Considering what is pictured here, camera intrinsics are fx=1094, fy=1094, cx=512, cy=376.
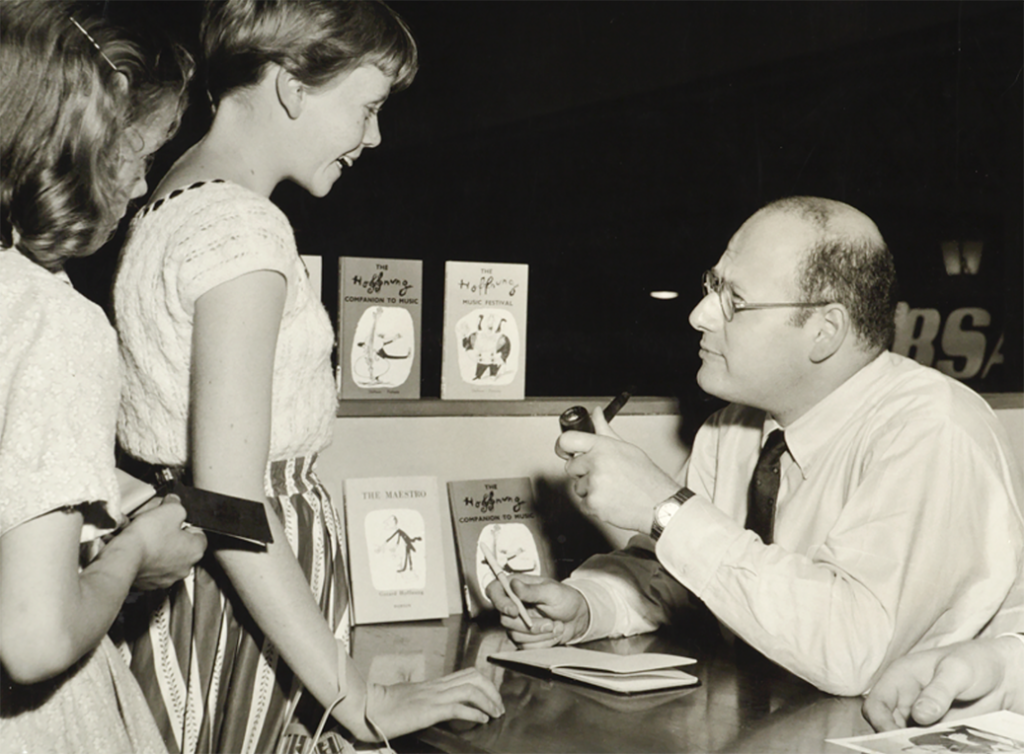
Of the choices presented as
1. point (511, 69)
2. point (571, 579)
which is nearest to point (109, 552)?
point (571, 579)

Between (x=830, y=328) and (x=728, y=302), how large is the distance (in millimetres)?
172

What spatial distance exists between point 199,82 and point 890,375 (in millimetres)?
1532

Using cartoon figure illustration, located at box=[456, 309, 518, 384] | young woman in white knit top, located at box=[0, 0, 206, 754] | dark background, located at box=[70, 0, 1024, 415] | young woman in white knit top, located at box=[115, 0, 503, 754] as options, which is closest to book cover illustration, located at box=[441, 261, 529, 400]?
cartoon figure illustration, located at box=[456, 309, 518, 384]

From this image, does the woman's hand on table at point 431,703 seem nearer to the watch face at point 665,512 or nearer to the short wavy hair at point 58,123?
the watch face at point 665,512

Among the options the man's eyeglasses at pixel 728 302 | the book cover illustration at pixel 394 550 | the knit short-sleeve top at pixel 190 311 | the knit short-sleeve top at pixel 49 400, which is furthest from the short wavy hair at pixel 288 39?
the book cover illustration at pixel 394 550

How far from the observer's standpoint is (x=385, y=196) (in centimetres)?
288

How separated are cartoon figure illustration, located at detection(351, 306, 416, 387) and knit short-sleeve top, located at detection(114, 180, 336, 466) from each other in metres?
0.63

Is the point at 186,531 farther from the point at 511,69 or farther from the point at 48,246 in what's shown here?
the point at 511,69

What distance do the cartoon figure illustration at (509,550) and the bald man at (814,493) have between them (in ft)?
0.48

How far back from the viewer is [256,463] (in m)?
1.18

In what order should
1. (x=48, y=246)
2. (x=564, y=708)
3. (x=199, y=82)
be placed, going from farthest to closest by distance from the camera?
(x=199, y=82), (x=564, y=708), (x=48, y=246)

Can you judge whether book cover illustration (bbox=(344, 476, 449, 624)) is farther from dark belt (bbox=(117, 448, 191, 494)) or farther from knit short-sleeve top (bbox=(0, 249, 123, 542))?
knit short-sleeve top (bbox=(0, 249, 123, 542))

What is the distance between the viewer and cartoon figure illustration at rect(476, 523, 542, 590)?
207cm

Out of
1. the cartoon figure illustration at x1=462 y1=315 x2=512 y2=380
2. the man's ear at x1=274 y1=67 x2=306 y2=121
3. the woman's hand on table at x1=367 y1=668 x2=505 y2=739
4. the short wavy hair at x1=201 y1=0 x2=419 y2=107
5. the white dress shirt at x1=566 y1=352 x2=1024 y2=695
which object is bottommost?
the woman's hand on table at x1=367 y1=668 x2=505 y2=739
